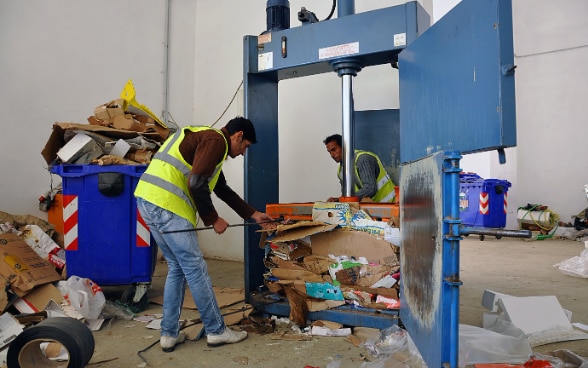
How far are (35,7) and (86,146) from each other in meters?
2.02

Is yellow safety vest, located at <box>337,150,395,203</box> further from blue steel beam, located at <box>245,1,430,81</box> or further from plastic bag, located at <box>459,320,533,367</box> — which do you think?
plastic bag, located at <box>459,320,533,367</box>

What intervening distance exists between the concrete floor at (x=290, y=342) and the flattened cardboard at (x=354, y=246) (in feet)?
1.76

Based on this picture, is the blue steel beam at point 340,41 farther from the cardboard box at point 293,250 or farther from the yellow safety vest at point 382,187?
the cardboard box at point 293,250

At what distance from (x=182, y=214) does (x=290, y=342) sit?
3.32 feet

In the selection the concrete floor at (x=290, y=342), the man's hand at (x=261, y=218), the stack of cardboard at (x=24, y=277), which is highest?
the man's hand at (x=261, y=218)

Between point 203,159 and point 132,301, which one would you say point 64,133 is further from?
point 203,159

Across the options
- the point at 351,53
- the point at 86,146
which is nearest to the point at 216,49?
the point at 86,146

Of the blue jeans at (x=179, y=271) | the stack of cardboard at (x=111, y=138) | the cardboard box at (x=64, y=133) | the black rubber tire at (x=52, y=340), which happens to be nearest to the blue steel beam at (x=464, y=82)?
the blue jeans at (x=179, y=271)

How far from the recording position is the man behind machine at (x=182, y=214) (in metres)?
2.40

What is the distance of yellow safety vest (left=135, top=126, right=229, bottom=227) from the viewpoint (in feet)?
7.89

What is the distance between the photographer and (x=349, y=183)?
10.00ft

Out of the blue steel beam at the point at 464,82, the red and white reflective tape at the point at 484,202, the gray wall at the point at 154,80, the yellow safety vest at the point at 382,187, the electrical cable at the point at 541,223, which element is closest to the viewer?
the blue steel beam at the point at 464,82

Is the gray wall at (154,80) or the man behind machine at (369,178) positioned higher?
the gray wall at (154,80)

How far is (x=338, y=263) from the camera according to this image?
2.75m
